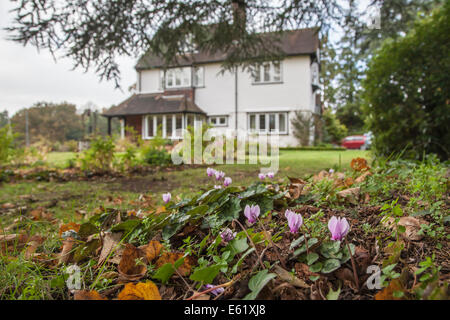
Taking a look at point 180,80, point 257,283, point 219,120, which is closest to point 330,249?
point 257,283

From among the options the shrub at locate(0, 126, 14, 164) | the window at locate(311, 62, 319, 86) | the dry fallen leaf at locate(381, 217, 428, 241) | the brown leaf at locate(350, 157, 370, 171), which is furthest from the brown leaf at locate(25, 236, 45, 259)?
the window at locate(311, 62, 319, 86)

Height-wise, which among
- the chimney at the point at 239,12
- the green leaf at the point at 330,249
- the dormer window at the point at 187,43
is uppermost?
the chimney at the point at 239,12

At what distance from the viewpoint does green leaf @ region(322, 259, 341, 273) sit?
917 millimetres

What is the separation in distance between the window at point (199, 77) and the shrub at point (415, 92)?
17.3 metres

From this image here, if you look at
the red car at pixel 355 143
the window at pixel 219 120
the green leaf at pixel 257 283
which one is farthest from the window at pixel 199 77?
the green leaf at pixel 257 283

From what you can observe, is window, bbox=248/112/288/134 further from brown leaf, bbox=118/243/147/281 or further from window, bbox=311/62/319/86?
brown leaf, bbox=118/243/147/281

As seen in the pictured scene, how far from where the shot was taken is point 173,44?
239 inches

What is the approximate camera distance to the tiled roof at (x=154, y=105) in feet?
65.4

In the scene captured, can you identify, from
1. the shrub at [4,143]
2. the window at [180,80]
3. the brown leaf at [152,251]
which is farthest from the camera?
the window at [180,80]

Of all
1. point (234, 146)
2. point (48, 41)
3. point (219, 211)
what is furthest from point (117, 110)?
point (219, 211)

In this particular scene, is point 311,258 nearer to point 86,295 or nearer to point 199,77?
point 86,295

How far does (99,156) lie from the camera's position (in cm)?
618

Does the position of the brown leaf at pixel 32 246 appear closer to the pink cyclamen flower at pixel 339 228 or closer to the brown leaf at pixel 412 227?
the pink cyclamen flower at pixel 339 228

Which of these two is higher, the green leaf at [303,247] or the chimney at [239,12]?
the chimney at [239,12]
